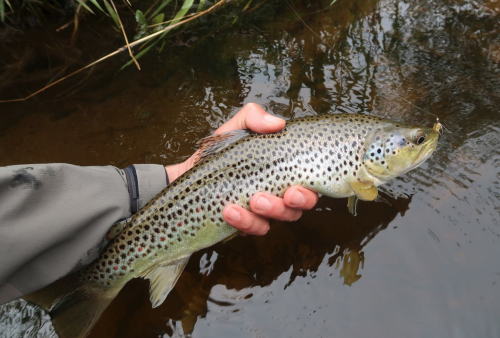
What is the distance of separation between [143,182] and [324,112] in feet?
6.34

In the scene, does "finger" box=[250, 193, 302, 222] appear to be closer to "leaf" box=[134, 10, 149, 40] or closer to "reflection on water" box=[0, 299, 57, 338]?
"reflection on water" box=[0, 299, 57, 338]

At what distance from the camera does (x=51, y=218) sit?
2.12 m

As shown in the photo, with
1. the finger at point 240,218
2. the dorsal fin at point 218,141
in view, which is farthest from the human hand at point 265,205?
the dorsal fin at point 218,141

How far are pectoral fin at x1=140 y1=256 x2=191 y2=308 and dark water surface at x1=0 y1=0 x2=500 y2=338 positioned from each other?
214mm

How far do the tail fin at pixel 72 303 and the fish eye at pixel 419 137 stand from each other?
2.30 meters

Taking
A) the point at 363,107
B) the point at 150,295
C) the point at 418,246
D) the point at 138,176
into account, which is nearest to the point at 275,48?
the point at 363,107

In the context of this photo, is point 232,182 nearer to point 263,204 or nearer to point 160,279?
point 263,204

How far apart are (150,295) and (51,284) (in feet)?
2.02

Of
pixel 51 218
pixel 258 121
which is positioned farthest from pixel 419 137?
pixel 51 218

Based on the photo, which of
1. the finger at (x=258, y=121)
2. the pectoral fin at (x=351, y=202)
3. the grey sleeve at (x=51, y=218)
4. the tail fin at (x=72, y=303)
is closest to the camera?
the grey sleeve at (x=51, y=218)

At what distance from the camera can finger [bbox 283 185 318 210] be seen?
7.91 ft

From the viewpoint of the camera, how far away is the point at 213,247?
2.93 meters

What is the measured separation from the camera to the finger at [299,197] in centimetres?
241

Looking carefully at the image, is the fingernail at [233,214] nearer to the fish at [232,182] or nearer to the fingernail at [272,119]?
the fish at [232,182]
